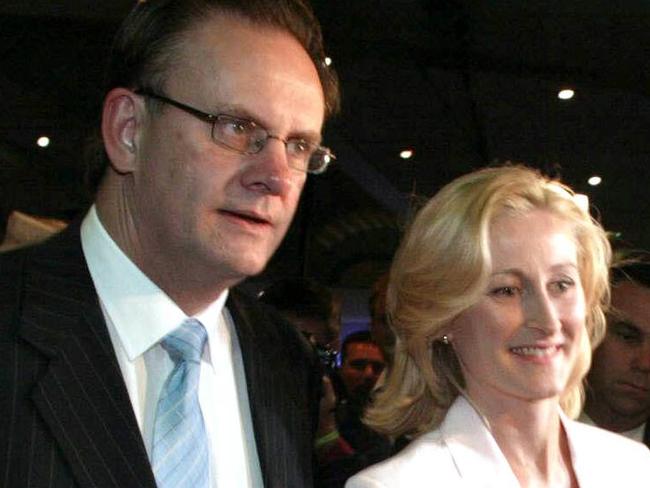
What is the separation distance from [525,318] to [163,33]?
0.76 m

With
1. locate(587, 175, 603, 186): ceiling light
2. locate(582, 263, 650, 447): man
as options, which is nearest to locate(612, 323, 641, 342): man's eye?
locate(582, 263, 650, 447): man

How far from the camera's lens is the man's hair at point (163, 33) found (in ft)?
5.50

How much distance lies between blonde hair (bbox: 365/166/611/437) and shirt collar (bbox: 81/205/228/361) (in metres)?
0.51

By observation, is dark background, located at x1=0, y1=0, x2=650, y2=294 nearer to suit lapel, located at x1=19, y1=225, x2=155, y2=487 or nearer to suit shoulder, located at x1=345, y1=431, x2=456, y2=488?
suit shoulder, located at x1=345, y1=431, x2=456, y2=488

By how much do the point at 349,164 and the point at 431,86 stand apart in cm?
60

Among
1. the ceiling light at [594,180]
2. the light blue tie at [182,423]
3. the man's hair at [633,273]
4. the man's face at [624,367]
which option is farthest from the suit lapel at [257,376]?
the ceiling light at [594,180]

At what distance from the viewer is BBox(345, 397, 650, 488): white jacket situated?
5.87ft

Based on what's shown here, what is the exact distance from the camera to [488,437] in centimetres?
186

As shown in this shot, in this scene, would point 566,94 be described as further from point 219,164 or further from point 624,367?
point 219,164

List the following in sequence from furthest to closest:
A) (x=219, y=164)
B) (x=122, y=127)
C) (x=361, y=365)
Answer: (x=361, y=365), (x=122, y=127), (x=219, y=164)

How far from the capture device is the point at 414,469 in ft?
5.92

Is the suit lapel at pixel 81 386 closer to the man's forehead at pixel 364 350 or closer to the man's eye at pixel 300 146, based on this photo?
the man's eye at pixel 300 146

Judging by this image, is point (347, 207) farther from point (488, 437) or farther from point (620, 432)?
point (488, 437)

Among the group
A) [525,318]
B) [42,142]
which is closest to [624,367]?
[525,318]
